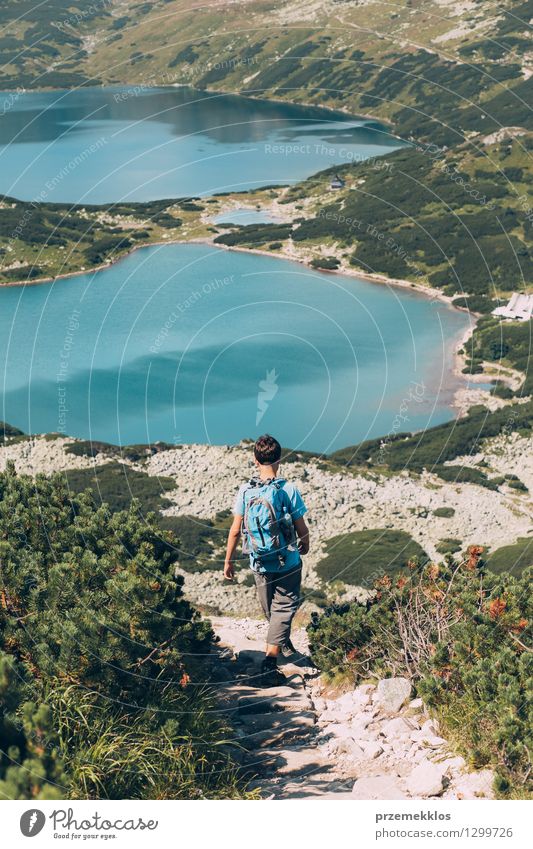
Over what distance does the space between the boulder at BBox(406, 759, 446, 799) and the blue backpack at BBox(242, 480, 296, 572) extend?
11.7ft

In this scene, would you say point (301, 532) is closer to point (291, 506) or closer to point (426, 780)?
point (291, 506)

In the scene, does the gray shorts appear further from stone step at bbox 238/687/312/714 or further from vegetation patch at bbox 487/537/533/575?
vegetation patch at bbox 487/537/533/575

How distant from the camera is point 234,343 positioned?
102 metres

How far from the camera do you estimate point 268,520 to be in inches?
583

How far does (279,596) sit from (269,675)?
2347 mm

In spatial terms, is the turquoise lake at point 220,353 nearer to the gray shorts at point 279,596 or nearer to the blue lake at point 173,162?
the blue lake at point 173,162

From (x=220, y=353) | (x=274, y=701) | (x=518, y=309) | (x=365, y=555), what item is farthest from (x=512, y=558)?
(x=518, y=309)

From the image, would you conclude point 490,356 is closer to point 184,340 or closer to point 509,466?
point 509,466

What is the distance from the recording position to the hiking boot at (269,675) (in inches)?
680

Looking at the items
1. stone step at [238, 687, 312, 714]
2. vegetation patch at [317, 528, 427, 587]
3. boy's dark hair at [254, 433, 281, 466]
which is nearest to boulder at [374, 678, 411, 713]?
stone step at [238, 687, 312, 714]

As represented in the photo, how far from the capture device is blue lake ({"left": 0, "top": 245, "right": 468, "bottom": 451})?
82.1 metres

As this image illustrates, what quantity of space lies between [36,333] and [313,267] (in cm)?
3570

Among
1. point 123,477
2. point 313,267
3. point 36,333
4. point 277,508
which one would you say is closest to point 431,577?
point 277,508

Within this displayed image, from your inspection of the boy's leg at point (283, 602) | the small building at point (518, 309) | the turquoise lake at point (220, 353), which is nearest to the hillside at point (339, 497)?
the turquoise lake at point (220, 353)
